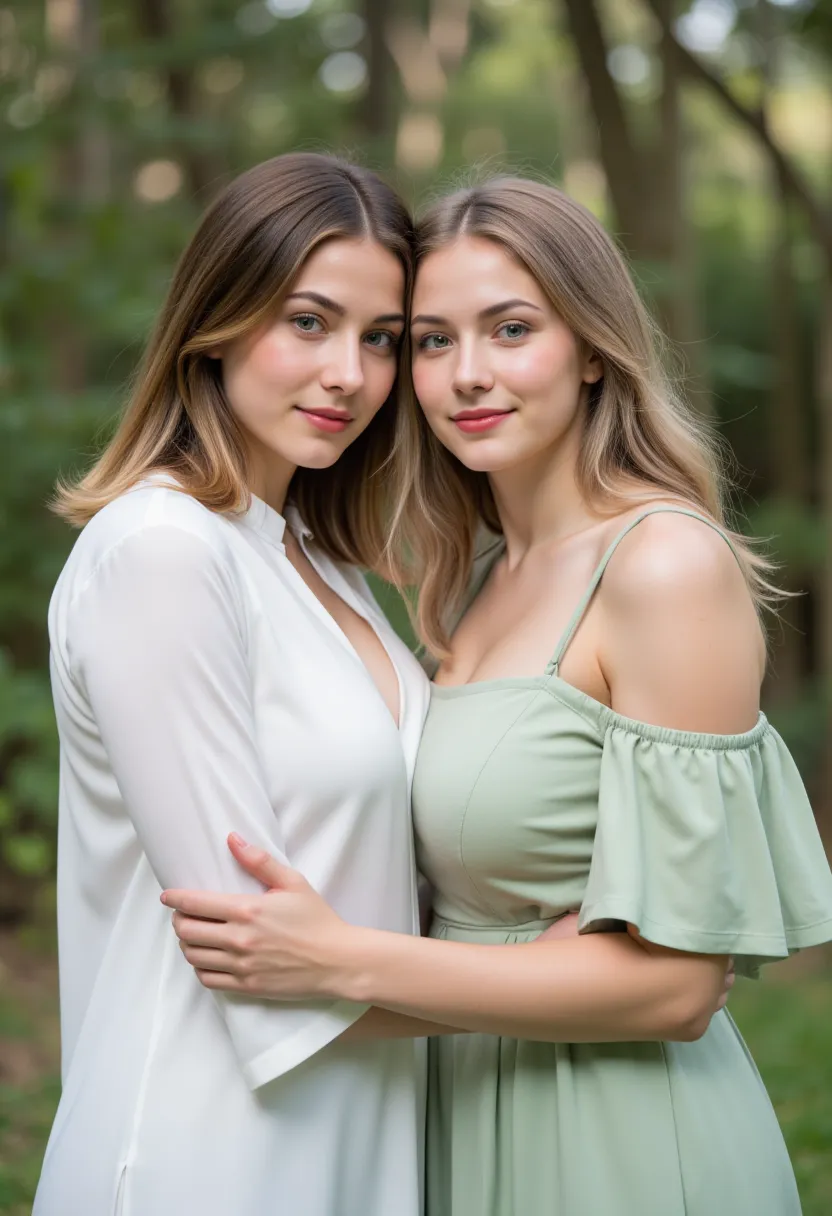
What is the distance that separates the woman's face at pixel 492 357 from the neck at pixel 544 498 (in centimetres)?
7

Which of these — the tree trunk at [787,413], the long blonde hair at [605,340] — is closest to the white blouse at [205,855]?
the long blonde hair at [605,340]

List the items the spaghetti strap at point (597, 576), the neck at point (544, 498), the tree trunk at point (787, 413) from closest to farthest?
1. the spaghetti strap at point (597, 576)
2. the neck at point (544, 498)
3. the tree trunk at point (787, 413)

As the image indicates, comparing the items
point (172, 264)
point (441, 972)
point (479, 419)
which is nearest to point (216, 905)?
point (441, 972)

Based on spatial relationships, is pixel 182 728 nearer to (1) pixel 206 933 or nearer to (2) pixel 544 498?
(1) pixel 206 933

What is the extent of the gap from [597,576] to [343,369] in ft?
2.03

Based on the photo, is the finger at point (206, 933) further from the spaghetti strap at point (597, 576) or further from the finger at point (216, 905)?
the spaghetti strap at point (597, 576)

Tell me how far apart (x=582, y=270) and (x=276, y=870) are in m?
1.27

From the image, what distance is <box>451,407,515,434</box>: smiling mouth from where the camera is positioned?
8.36ft

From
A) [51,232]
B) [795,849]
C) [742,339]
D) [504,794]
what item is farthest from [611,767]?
[742,339]

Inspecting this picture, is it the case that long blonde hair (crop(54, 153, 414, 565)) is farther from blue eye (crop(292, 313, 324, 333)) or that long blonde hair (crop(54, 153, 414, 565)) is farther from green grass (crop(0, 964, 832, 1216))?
green grass (crop(0, 964, 832, 1216))

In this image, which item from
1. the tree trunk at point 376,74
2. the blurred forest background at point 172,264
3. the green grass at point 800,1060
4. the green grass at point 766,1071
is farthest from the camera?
the tree trunk at point 376,74

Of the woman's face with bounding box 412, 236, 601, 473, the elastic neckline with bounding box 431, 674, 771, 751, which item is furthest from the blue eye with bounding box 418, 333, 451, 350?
the elastic neckline with bounding box 431, 674, 771, 751

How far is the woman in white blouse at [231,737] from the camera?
2033 mm

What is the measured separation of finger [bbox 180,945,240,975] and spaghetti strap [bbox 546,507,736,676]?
74 cm
